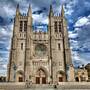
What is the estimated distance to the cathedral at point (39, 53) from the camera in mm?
50828

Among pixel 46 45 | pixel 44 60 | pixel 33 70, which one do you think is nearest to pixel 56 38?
pixel 46 45

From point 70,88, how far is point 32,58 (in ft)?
52.1

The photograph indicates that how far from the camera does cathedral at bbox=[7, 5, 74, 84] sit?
50828 mm

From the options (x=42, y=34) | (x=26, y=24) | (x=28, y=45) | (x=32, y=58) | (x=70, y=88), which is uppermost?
(x=26, y=24)

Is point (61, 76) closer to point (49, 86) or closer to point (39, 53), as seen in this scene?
point (39, 53)

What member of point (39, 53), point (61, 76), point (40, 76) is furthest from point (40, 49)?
point (61, 76)

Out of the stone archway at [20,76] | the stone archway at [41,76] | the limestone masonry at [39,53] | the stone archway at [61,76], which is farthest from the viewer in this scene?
the stone archway at [41,76]

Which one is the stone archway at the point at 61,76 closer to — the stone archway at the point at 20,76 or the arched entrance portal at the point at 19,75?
the stone archway at the point at 20,76

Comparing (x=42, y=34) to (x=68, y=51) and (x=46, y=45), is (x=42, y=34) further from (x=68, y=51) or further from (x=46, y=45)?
(x=68, y=51)

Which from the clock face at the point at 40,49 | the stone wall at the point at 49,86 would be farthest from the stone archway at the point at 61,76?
the stone wall at the point at 49,86

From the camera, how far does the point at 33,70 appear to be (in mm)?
51594

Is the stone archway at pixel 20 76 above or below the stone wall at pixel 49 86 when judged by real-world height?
above

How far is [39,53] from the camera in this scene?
54438 millimetres

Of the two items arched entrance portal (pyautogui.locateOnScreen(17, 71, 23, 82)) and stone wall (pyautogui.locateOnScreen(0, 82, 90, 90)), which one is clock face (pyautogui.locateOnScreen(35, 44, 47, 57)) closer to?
arched entrance portal (pyautogui.locateOnScreen(17, 71, 23, 82))
